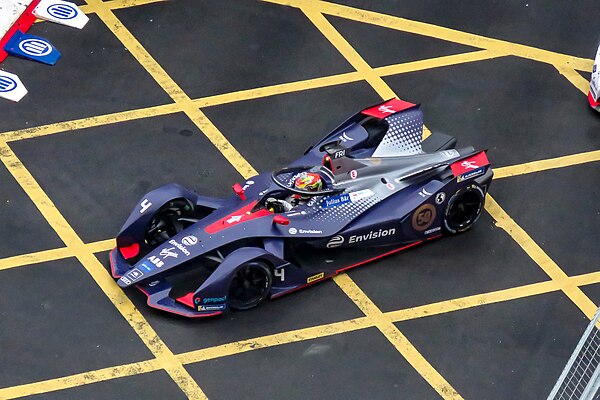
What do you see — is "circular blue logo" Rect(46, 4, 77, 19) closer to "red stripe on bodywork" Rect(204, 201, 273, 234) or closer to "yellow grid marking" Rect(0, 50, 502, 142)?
"yellow grid marking" Rect(0, 50, 502, 142)

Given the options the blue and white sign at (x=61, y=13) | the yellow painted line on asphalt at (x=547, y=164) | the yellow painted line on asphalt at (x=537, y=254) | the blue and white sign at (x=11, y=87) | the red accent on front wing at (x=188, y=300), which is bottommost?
the red accent on front wing at (x=188, y=300)

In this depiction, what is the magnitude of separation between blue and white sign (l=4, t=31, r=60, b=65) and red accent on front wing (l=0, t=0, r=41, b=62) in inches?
2.7

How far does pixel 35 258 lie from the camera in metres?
18.5

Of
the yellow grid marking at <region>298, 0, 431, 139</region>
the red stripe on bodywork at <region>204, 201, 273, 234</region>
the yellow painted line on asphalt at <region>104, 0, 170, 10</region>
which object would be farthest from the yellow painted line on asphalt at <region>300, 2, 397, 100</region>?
the red stripe on bodywork at <region>204, 201, 273, 234</region>

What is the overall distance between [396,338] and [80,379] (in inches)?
139

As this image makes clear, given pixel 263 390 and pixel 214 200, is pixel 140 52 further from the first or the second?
pixel 263 390

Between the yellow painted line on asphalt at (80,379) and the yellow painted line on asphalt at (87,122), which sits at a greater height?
the yellow painted line on asphalt at (87,122)

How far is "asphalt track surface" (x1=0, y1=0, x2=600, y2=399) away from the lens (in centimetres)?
1736

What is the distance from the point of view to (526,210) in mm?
19469

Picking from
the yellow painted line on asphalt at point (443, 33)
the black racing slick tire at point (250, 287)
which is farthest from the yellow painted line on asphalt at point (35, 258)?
the yellow painted line on asphalt at point (443, 33)

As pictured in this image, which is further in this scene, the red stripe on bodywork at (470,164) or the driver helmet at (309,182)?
the red stripe on bodywork at (470,164)

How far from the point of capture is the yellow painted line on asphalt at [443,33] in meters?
21.8

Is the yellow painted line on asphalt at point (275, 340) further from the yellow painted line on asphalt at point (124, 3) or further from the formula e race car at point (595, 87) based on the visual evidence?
the yellow painted line on asphalt at point (124, 3)

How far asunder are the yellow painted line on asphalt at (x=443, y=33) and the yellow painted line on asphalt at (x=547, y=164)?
1862mm
